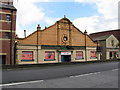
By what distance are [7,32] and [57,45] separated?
40.6 ft

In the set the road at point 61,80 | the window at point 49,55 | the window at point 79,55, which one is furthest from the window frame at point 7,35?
the window at point 79,55

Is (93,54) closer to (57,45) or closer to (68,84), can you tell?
(57,45)

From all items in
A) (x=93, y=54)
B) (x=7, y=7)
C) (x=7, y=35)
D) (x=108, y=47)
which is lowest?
(x=93, y=54)

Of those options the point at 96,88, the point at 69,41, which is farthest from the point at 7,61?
the point at 96,88

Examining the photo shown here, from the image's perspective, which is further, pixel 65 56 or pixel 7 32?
pixel 65 56

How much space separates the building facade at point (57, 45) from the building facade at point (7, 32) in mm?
1468

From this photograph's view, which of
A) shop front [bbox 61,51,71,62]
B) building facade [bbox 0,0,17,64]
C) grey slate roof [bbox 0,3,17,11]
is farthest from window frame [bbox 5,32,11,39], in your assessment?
shop front [bbox 61,51,71,62]

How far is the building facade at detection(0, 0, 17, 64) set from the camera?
2509 centimetres

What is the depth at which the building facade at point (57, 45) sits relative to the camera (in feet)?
92.0

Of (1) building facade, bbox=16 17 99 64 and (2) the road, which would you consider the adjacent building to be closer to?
(1) building facade, bbox=16 17 99 64

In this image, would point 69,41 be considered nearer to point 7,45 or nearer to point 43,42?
point 43,42

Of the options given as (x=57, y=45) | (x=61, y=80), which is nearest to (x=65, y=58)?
(x=57, y=45)

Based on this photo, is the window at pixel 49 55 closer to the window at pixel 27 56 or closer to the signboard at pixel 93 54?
the window at pixel 27 56

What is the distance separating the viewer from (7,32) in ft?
84.8
